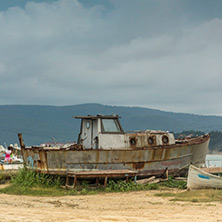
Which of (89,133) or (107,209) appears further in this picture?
(89,133)

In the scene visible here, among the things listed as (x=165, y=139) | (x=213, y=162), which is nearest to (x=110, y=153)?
(x=165, y=139)

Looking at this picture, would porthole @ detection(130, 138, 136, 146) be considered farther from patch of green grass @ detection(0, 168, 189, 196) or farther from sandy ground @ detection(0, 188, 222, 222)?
sandy ground @ detection(0, 188, 222, 222)

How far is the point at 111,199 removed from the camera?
18328 millimetres

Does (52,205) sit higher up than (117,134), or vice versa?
(117,134)

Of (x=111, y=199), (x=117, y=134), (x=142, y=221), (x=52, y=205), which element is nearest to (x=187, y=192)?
(x=111, y=199)

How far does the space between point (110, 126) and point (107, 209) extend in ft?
29.7

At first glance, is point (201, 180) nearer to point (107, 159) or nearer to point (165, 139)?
point (165, 139)

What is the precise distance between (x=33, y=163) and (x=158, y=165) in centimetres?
776

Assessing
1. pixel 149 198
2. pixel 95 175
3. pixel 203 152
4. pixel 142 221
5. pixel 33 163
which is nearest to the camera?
pixel 142 221

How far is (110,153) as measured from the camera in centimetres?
2216

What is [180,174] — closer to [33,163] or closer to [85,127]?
[85,127]

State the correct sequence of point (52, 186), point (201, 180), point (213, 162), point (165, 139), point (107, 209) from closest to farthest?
point (107, 209), point (201, 180), point (52, 186), point (165, 139), point (213, 162)

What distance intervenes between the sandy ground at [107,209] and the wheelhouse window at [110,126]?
4.51 meters

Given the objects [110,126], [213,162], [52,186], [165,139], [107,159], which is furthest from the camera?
[213,162]
